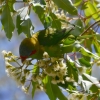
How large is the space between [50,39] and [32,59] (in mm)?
71

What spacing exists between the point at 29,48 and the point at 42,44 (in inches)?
1.8

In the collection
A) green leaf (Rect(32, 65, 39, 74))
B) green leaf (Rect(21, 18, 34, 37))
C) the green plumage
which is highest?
green leaf (Rect(21, 18, 34, 37))

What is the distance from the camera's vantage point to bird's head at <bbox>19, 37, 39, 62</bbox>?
0.79 m

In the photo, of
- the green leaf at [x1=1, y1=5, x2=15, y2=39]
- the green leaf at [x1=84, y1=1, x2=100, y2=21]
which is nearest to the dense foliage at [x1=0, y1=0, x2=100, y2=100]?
the green leaf at [x1=1, y1=5, x2=15, y2=39]

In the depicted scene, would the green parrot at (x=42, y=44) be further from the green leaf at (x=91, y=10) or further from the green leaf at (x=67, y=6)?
the green leaf at (x=91, y=10)

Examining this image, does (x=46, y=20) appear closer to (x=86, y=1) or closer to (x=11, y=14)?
(x=11, y=14)

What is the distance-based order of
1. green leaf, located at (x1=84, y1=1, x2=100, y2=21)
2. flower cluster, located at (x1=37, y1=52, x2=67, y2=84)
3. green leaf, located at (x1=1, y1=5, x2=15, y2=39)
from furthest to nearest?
green leaf, located at (x1=84, y1=1, x2=100, y2=21) → green leaf, located at (x1=1, y1=5, x2=15, y2=39) → flower cluster, located at (x1=37, y1=52, x2=67, y2=84)

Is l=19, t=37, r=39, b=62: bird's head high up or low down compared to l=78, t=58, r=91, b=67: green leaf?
up

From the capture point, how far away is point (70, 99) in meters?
0.78

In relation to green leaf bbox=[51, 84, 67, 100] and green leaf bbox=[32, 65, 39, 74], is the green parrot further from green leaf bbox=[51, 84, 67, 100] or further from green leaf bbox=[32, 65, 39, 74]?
green leaf bbox=[51, 84, 67, 100]

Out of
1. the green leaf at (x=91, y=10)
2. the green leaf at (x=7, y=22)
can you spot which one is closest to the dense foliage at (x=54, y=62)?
the green leaf at (x=7, y=22)

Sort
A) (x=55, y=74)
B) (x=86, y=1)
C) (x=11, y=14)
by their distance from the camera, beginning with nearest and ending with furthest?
1. (x=55, y=74)
2. (x=11, y=14)
3. (x=86, y=1)

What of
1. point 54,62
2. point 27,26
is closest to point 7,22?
point 27,26

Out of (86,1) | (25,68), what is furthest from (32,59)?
(86,1)
